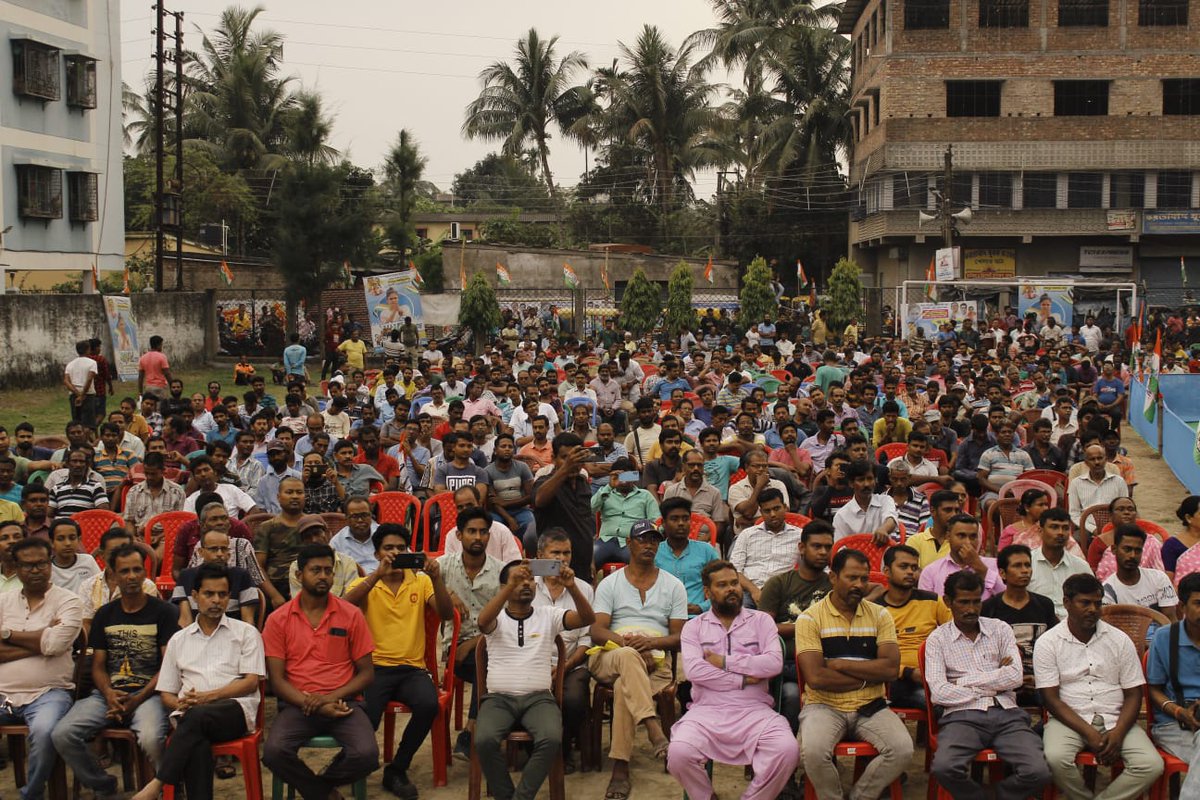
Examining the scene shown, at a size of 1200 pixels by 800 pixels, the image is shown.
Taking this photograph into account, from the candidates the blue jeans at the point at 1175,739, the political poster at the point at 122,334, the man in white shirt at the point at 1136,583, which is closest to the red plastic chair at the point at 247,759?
the blue jeans at the point at 1175,739

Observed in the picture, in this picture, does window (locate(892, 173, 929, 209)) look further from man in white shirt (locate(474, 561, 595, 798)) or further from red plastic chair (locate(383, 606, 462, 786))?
man in white shirt (locate(474, 561, 595, 798))

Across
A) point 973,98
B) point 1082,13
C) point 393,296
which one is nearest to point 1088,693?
point 393,296

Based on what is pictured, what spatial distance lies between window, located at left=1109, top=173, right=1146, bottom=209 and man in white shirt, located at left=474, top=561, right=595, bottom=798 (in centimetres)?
4026

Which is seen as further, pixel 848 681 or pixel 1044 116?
pixel 1044 116

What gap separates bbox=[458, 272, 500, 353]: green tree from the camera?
2966cm

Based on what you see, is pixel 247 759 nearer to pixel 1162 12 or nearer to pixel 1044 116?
pixel 1044 116

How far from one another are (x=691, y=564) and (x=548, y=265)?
3434cm

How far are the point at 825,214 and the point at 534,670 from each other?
4396 centimetres

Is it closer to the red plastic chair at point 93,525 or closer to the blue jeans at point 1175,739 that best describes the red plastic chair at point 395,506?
the red plastic chair at point 93,525

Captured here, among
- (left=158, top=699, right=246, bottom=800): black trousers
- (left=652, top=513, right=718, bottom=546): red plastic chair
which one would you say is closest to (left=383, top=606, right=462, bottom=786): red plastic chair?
(left=158, top=699, right=246, bottom=800): black trousers

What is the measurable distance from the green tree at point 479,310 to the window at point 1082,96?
22470 millimetres

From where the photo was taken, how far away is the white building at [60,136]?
96.0 ft

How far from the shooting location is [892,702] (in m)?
6.60

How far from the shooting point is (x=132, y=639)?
21.5ft
